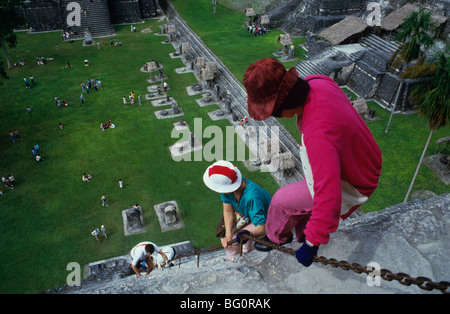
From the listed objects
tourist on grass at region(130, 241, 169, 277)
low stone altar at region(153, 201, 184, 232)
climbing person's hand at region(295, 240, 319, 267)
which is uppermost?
climbing person's hand at region(295, 240, 319, 267)

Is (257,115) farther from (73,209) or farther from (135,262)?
(73,209)

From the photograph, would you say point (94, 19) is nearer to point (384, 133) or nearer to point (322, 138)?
point (384, 133)

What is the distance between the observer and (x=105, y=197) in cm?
1788

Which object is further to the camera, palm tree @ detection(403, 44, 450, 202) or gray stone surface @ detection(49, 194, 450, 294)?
palm tree @ detection(403, 44, 450, 202)

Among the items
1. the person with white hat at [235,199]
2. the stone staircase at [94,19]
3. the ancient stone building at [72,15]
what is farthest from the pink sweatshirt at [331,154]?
the ancient stone building at [72,15]

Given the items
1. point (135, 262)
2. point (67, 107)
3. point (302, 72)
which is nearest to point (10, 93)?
point (67, 107)

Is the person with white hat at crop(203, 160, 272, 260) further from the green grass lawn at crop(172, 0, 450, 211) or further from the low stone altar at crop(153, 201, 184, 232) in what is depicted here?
the green grass lawn at crop(172, 0, 450, 211)

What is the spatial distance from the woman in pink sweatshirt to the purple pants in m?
0.63

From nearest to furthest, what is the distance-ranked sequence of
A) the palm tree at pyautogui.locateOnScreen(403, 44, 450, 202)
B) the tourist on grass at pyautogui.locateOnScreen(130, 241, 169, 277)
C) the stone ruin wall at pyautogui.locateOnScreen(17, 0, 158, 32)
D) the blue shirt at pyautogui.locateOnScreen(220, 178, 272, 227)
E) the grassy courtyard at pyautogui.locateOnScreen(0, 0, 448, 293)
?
the blue shirt at pyautogui.locateOnScreen(220, 178, 272, 227) → the tourist on grass at pyautogui.locateOnScreen(130, 241, 169, 277) → the palm tree at pyautogui.locateOnScreen(403, 44, 450, 202) → the grassy courtyard at pyautogui.locateOnScreen(0, 0, 448, 293) → the stone ruin wall at pyautogui.locateOnScreen(17, 0, 158, 32)

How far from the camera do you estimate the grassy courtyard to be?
1555cm

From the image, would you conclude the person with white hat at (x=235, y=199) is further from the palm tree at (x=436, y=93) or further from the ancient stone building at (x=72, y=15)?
the ancient stone building at (x=72, y=15)

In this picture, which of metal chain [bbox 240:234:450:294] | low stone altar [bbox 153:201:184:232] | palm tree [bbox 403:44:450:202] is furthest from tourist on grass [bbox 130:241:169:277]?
palm tree [bbox 403:44:450:202]

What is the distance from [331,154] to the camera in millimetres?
3256

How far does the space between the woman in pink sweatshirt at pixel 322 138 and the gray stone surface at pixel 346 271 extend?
71cm
